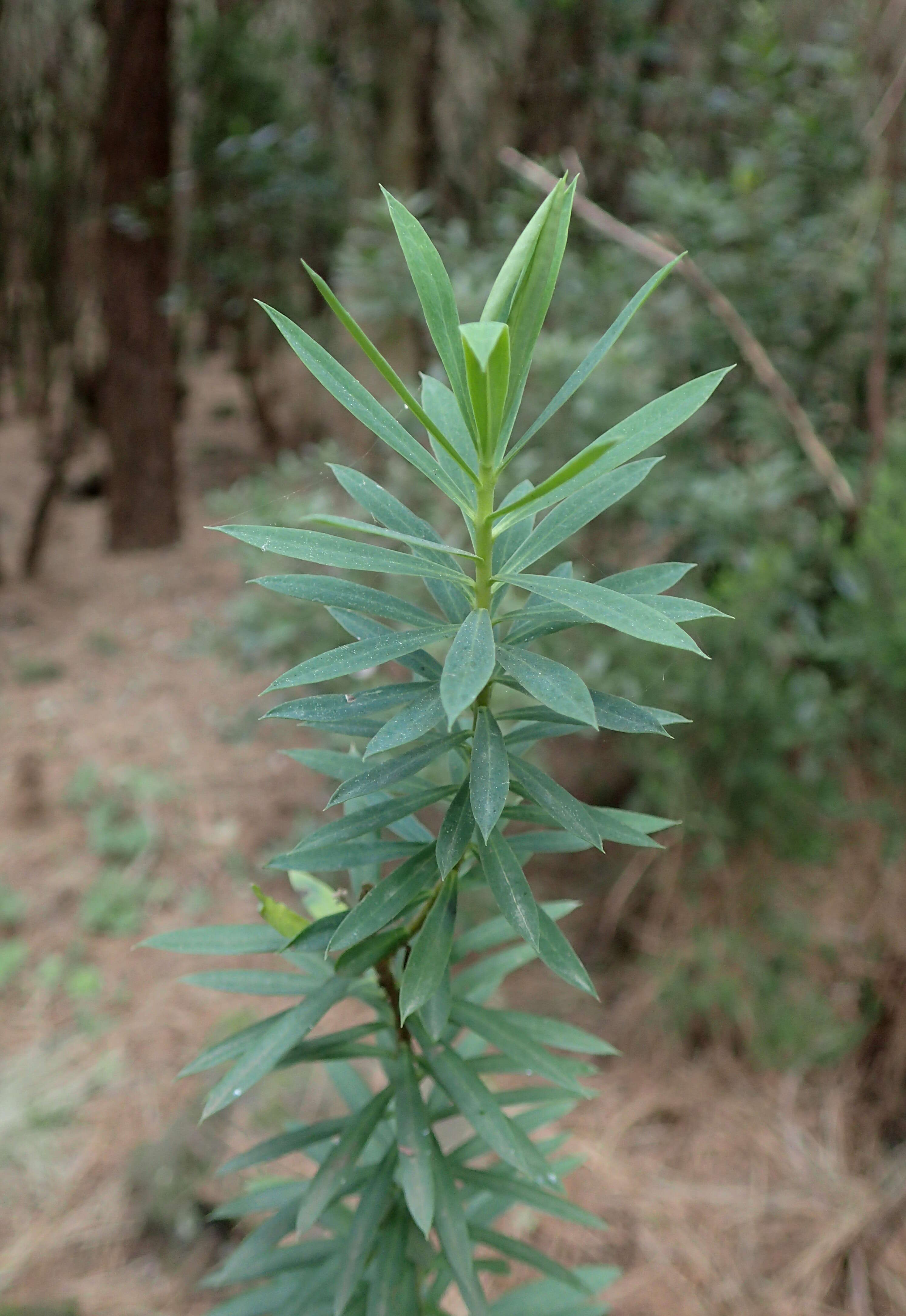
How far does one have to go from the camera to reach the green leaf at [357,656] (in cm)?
50

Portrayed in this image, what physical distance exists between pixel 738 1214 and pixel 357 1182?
134 centimetres

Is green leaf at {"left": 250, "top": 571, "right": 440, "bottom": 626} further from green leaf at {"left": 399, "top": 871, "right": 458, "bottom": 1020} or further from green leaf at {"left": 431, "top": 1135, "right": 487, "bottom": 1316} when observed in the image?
green leaf at {"left": 431, "top": 1135, "right": 487, "bottom": 1316}

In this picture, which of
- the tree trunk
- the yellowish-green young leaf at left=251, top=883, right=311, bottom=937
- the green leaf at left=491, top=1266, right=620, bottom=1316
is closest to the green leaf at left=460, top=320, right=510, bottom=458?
the yellowish-green young leaf at left=251, top=883, right=311, bottom=937

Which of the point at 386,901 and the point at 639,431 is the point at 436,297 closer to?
the point at 639,431

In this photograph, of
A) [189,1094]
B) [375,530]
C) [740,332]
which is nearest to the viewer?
[375,530]

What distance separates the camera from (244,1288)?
5.36 ft

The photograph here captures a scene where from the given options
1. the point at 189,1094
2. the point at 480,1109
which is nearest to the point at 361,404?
the point at 480,1109

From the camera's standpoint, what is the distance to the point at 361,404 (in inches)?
21.9

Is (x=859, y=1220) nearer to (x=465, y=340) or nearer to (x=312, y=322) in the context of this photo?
(x=465, y=340)

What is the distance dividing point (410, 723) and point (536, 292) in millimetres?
254

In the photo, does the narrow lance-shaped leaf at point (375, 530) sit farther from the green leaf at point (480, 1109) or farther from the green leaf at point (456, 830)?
the green leaf at point (480, 1109)

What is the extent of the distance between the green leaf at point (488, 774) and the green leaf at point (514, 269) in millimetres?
241

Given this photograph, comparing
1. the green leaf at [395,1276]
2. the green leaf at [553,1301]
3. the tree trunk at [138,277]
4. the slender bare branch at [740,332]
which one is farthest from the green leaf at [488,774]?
the tree trunk at [138,277]

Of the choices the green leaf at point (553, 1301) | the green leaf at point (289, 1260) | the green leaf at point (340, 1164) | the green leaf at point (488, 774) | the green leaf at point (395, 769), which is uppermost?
the green leaf at point (488, 774)
